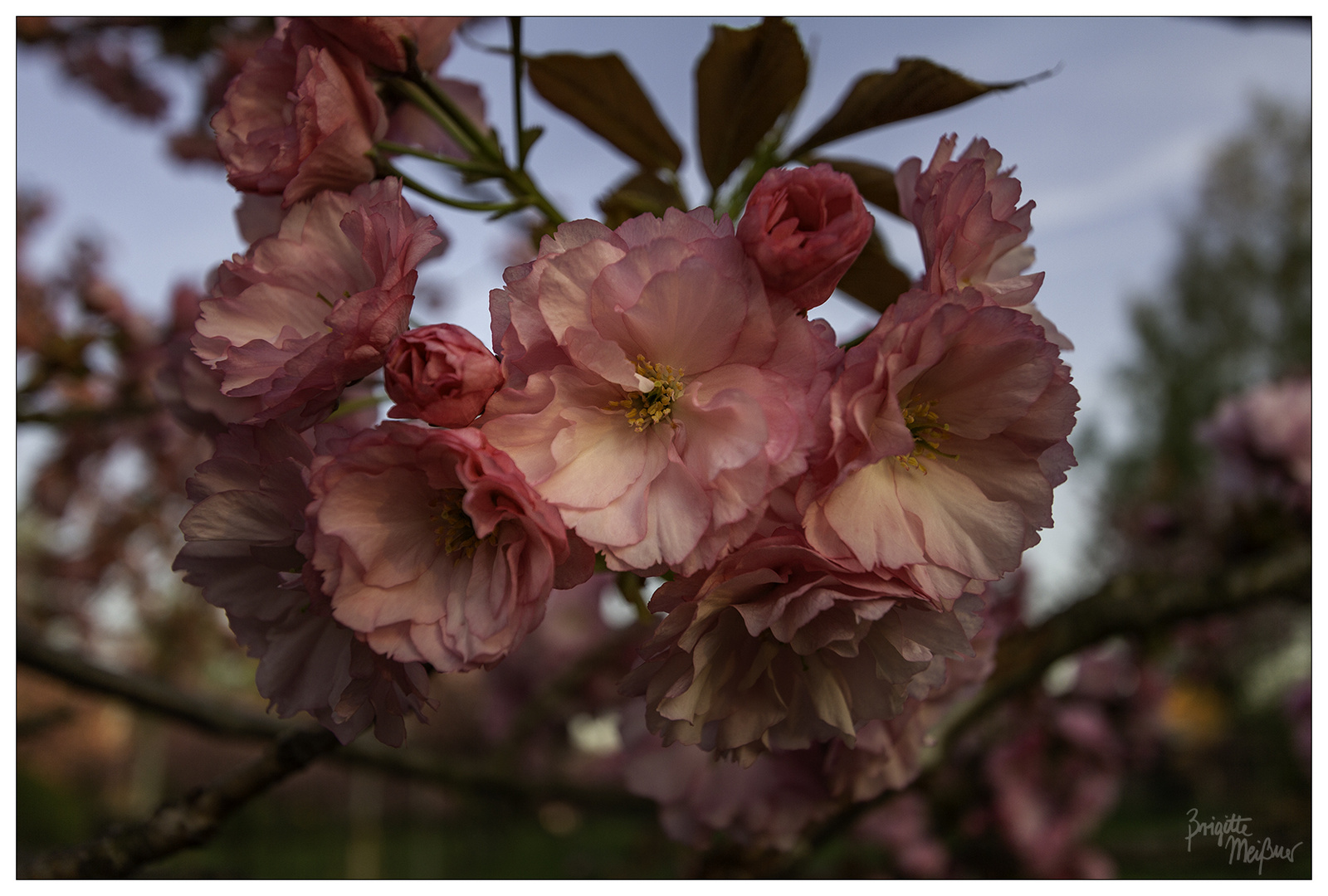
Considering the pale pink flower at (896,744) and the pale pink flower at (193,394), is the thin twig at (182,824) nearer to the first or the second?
the pale pink flower at (193,394)

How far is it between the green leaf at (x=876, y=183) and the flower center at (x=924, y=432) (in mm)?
336

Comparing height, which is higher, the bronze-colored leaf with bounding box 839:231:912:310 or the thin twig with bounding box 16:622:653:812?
the bronze-colored leaf with bounding box 839:231:912:310

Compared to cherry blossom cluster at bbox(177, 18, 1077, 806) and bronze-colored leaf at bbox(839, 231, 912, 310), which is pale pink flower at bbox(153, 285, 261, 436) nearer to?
cherry blossom cluster at bbox(177, 18, 1077, 806)

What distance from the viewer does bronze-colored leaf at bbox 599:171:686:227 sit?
889 millimetres

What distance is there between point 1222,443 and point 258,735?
2860mm

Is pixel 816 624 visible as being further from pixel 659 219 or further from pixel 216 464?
pixel 216 464

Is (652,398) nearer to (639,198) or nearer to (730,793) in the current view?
(639,198)

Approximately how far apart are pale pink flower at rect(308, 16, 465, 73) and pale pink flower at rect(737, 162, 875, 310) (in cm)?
43

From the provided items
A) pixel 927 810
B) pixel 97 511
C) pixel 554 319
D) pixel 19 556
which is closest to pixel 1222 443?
pixel 927 810

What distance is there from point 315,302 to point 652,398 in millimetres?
329

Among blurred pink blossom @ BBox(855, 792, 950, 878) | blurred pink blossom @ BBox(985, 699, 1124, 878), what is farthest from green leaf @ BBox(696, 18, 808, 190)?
blurred pink blossom @ BBox(855, 792, 950, 878)

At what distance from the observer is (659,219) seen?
66 centimetres

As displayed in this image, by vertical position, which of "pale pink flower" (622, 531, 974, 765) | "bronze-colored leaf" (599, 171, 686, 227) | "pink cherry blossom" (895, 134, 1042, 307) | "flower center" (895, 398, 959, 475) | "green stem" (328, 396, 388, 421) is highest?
"bronze-colored leaf" (599, 171, 686, 227)
